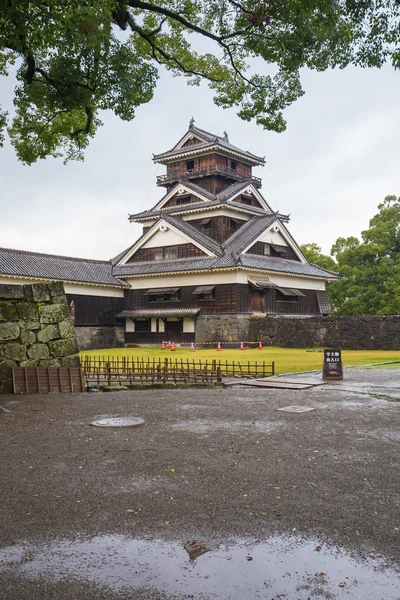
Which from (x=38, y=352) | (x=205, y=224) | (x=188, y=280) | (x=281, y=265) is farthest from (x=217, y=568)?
(x=205, y=224)

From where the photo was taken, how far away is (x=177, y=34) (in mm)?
17125

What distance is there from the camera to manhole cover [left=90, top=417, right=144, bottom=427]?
8438 mm

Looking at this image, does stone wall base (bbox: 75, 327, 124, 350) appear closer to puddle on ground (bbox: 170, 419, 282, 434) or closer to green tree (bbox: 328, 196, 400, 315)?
green tree (bbox: 328, 196, 400, 315)

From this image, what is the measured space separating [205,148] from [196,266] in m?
11.8

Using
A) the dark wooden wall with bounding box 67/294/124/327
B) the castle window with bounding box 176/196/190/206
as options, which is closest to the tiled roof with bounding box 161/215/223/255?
the castle window with bounding box 176/196/190/206

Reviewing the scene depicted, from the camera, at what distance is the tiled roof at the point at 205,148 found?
44.6 metres

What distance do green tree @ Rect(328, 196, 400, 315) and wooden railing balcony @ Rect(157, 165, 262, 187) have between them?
1145cm

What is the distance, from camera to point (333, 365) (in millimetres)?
16984

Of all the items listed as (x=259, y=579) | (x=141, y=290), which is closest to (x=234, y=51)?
(x=259, y=579)

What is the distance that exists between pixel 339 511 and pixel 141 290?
39141mm

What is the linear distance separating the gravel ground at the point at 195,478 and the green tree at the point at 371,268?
39.0 m

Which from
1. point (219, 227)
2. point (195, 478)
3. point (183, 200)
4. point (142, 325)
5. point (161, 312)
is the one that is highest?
point (183, 200)

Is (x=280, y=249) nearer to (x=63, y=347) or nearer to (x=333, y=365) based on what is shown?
(x=333, y=365)

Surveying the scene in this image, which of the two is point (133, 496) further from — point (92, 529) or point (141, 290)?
point (141, 290)
